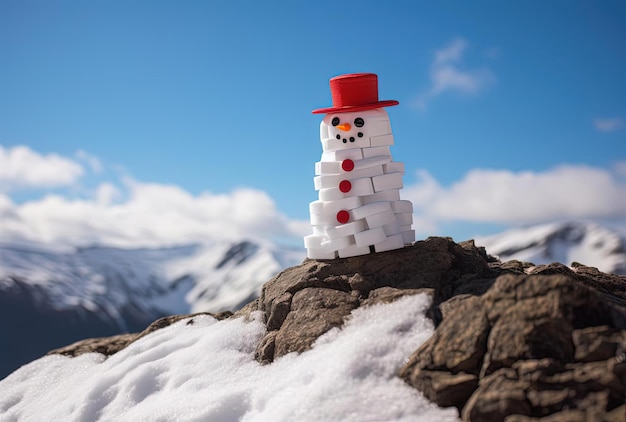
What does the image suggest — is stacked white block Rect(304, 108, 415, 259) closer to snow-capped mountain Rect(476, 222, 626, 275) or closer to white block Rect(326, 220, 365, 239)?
white block Rect(326, 220, 365, 239)

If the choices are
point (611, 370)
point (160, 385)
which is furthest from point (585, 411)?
point (160, 385)

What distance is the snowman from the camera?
8.51 meters

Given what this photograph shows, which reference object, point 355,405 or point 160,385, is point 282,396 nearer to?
point 355,405

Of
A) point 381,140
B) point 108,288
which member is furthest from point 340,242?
point 108,288

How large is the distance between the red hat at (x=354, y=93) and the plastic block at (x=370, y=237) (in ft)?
5.89

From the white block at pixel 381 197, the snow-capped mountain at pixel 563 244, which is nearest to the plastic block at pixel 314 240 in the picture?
the white block at pixel 381 197

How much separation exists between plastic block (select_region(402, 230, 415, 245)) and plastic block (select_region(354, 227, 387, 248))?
0.45 m

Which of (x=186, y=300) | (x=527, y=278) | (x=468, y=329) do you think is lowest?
(x=468, y=329)

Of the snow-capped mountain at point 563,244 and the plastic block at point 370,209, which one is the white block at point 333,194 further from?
the snow-capped mountain at point 563,244

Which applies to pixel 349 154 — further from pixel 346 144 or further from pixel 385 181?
pixel 385 181

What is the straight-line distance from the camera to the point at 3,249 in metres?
48.3

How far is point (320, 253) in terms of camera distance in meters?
8.78

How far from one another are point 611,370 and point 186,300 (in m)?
61.6

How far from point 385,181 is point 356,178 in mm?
423
